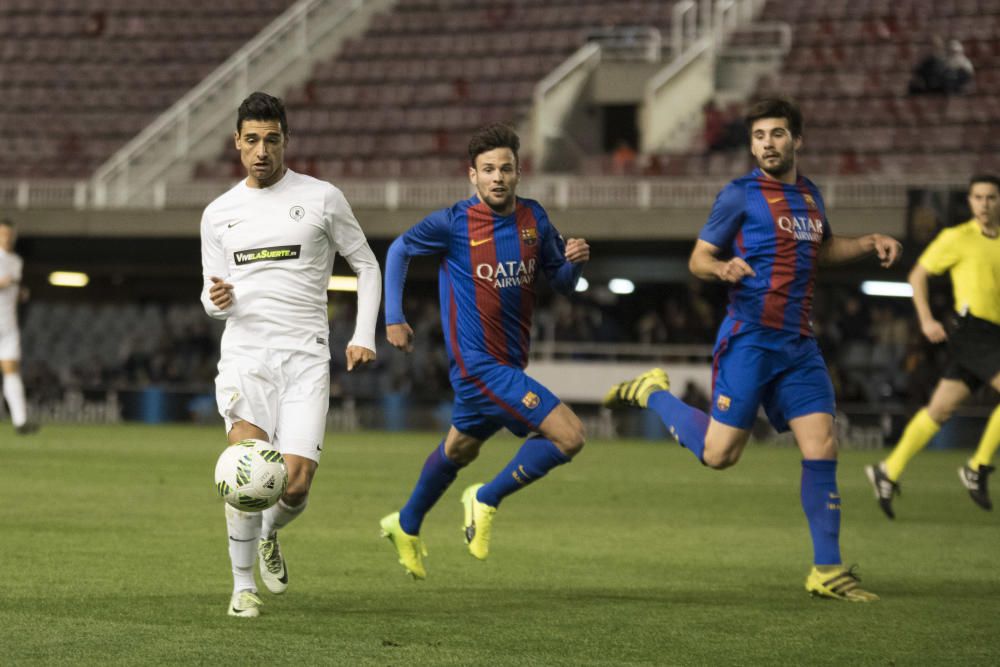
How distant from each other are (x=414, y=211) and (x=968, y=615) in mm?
18337

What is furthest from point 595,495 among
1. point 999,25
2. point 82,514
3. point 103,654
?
point 999,25

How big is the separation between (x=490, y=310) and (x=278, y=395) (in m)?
1.44

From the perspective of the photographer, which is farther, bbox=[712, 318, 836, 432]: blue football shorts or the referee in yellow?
the referee in yellow

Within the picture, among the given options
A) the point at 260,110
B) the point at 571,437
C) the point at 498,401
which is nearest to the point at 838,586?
the point at 571,437

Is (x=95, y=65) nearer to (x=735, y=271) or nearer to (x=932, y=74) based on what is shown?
(x=932, y=74)

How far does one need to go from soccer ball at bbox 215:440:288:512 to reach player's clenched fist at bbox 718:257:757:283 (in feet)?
7.13

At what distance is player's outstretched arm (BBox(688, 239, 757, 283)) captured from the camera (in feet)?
22.7

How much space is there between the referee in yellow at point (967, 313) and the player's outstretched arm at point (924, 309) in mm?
10

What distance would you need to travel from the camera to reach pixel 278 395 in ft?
20.9

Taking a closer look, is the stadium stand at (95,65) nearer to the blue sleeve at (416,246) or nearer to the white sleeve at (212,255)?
the blue sleeve at (416,246)

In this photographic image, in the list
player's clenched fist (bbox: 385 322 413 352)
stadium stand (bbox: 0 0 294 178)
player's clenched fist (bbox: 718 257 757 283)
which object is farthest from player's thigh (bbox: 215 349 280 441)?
stadium stand (bbox: 0 0 294 178)

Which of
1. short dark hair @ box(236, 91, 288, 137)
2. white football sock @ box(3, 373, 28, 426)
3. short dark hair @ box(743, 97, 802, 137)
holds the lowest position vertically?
white football sock @ box(3, 373, 28, 426)

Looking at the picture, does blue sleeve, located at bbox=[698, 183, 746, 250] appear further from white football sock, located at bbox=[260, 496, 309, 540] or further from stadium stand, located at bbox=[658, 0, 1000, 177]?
stadium stand, located at bbox=[658, 0, 1000, 177]

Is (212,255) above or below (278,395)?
above
